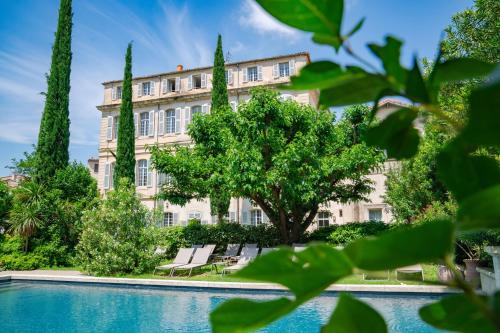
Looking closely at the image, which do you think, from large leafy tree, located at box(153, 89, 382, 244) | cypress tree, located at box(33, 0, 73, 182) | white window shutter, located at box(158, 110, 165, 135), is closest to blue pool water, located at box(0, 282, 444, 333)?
large leafy tree, located at box(153, 89, 382, 244)

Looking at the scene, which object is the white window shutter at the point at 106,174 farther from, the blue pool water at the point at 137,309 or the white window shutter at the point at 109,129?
the blue pool water at the point at 137,309

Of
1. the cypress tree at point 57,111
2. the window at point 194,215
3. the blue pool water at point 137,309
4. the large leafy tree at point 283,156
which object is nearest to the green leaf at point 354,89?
the blue pool water at point 137,309

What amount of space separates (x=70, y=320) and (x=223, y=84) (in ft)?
57.1

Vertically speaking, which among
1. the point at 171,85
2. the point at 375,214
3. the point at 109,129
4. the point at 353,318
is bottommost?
the point at 353,318

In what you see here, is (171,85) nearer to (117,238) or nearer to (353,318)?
(117,238)

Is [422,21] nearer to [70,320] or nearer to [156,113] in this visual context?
[70,320]

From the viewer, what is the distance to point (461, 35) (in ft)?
38.8

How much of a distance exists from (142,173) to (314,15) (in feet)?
99.5

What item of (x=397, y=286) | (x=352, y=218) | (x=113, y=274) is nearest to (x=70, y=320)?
(x=113, y=274)

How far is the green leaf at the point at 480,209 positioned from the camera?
229 millimetres

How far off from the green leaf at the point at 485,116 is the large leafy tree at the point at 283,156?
41.3ft

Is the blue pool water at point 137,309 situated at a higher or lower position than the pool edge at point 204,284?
lower

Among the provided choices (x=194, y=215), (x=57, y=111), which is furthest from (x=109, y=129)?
(x=57, y=111)

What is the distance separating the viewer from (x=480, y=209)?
230 millimetres
